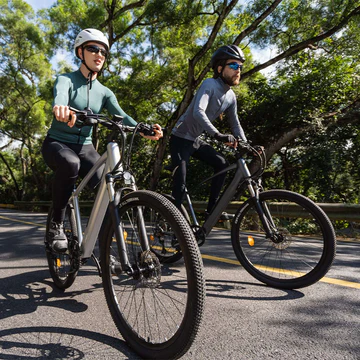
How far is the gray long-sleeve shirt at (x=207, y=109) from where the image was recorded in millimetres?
3672

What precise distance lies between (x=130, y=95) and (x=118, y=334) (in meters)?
13.7

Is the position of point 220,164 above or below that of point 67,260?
above

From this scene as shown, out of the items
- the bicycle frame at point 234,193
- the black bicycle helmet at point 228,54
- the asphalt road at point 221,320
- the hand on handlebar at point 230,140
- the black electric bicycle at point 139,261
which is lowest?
the asphalt road at point 221,320

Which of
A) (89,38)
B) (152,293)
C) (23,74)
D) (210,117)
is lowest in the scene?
(152,293)

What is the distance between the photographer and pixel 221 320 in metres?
2.22

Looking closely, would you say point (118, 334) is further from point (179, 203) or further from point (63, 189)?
point (179, 203)

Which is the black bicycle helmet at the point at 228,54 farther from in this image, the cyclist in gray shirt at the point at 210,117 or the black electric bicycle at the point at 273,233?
the black electric bicycle at the point at 273,233

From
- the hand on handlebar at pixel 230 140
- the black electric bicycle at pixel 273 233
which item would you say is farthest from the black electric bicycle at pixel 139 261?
the hand on handlebar at pixel 230 140

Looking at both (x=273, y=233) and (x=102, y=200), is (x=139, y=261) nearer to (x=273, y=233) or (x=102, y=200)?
(x=102, y=200)

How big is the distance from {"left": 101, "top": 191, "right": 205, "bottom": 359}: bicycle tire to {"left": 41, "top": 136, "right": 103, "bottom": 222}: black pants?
0.83 m

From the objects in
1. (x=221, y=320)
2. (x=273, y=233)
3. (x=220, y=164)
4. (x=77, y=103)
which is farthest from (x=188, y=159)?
(x=221, y=320)

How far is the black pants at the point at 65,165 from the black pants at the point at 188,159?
3.57 feet

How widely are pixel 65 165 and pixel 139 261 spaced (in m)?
1.13

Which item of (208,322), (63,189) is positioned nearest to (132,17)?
(63,189)
